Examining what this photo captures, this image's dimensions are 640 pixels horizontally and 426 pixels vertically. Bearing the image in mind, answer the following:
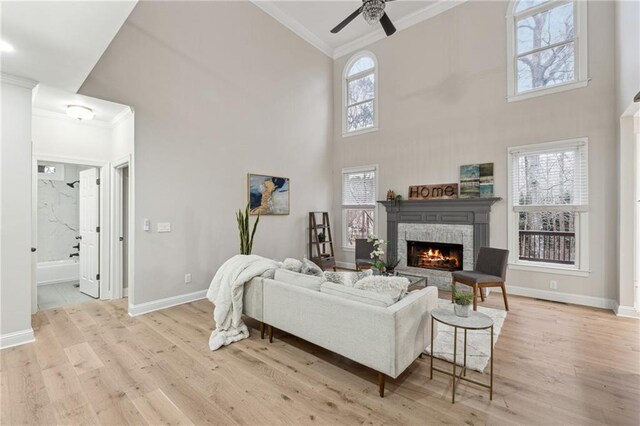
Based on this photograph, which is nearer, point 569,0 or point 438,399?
point 438,399

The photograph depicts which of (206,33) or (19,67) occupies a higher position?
(206,33)

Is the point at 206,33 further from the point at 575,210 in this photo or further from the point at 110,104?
the point at 575,210

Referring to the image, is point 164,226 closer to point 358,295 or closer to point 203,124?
point 203,124

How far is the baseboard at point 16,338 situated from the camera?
283 cm

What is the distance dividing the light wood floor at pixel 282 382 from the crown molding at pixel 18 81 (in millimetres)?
2617

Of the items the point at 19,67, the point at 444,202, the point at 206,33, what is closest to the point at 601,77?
the point at 444,202

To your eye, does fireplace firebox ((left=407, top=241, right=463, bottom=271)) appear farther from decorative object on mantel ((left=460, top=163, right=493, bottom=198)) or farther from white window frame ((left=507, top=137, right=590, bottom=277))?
decorative object on mantel ((left=460, top=163, right=493, bottom=198))

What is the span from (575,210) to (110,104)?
21.2ft

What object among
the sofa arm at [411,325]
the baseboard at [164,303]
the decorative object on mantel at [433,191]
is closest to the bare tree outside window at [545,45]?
the decorative object on mantel at [433,191]

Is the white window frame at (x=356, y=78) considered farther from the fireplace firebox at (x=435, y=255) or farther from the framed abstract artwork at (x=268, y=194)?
the fireplace firebox at (x=435, y=255)

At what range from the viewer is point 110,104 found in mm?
3682

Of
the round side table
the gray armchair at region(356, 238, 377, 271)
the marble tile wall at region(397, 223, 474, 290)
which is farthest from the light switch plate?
the marble tile wall at region(397, 223, 474, 290)

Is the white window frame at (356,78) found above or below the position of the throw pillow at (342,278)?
above

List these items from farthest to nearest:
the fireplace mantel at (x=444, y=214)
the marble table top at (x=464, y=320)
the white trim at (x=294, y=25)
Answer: the white trim at (x=294, y=25) → the fireplace mantel at (x=444, y=214) → the marble table top at (x=464, y=320)
